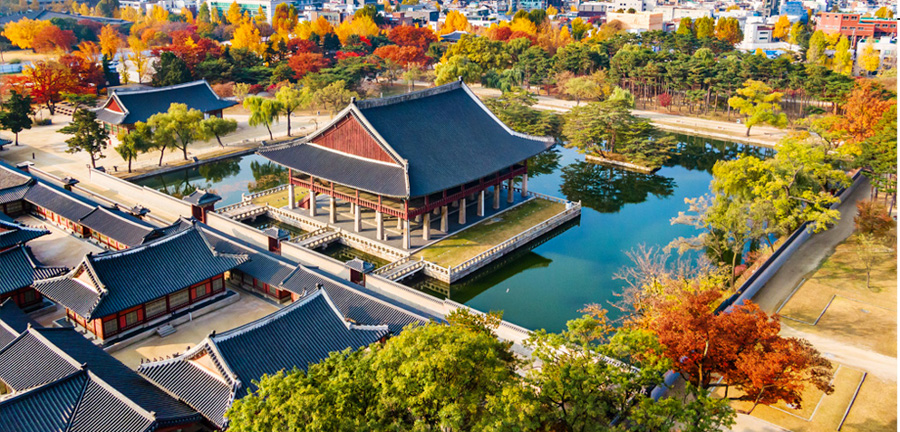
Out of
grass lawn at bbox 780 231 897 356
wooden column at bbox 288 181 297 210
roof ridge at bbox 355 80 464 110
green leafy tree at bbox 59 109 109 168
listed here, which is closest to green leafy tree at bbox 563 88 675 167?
roof ridge at bbox 355 80 464 110

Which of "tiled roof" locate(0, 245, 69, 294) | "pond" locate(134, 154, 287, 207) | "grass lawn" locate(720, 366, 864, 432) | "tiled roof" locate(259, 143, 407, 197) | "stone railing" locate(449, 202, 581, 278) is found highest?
"tiled roof" locate(259, 143, 407, 197)

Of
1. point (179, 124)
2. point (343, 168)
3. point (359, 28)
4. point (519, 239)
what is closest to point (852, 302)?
point (519, 239)

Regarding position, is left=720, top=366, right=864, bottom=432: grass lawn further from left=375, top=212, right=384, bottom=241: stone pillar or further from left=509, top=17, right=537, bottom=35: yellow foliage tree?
left=509, top=17, right=537, bottom=35: yellow foliage tree

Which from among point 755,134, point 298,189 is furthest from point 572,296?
point 755,134

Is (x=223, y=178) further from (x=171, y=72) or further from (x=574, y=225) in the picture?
(x=171, y=72)

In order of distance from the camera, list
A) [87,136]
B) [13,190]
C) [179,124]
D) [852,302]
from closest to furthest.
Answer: [852,302]
[13,190]
[87,136]
[179,124]

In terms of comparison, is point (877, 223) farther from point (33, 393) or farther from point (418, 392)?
point (33, 393)

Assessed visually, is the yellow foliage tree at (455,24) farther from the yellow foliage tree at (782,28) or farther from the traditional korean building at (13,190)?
the traditional korean building at (13,190)
